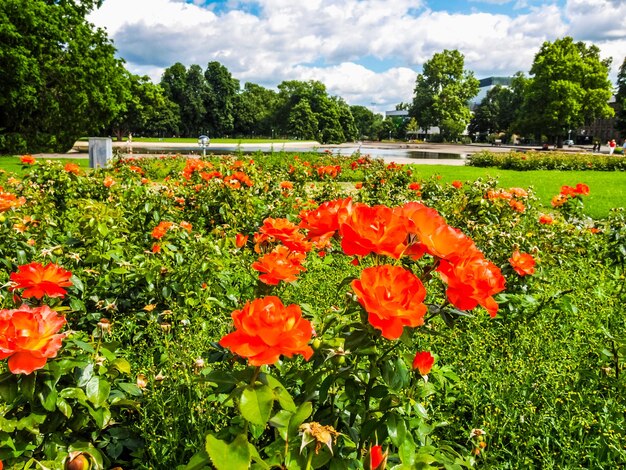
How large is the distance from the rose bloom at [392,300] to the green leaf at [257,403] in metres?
0.26

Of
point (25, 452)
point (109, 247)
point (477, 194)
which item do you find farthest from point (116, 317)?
point (477, 194)

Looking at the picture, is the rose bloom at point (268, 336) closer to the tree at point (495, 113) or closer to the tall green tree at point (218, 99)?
the tall green tree at point (218, 99)

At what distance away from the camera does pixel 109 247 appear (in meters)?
3.11

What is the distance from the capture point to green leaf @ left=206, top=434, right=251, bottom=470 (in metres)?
0.82

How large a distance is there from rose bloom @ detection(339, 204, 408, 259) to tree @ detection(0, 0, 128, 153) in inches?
866

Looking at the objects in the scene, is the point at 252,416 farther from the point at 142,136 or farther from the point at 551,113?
the point at 142,136

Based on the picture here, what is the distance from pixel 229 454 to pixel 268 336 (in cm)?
23

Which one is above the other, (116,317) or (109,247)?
(109,247)

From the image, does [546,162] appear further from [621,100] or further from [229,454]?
[621,100]

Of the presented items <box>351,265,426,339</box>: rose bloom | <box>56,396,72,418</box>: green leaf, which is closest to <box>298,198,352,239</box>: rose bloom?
<box>351,265,426,339</box>: rose bloom

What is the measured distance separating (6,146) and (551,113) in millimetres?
39432

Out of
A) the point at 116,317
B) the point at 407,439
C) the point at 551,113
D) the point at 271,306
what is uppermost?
the point at 551,113

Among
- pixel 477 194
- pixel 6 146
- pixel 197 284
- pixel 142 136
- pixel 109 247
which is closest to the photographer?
pixel 197 284

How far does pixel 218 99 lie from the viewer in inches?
2360
